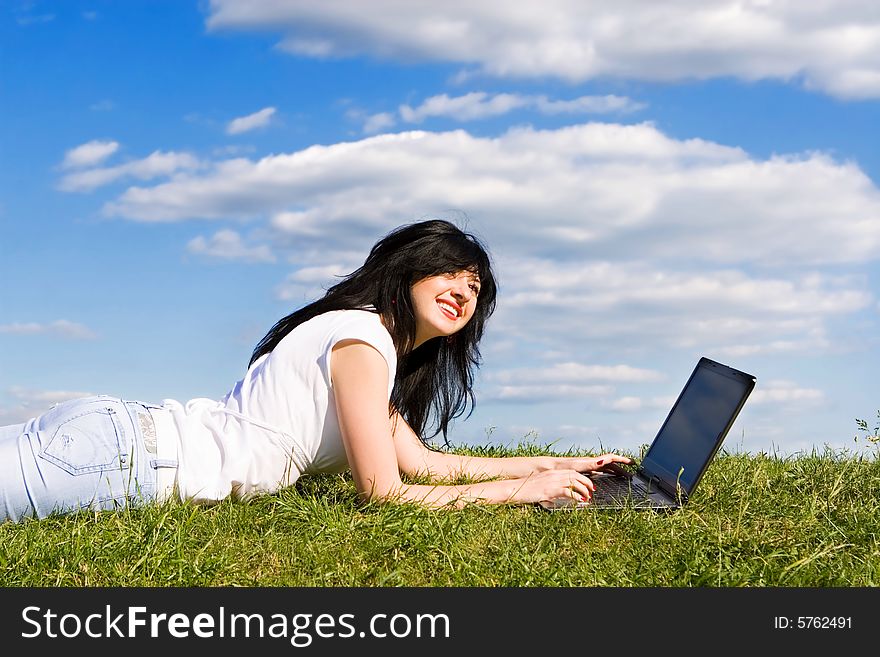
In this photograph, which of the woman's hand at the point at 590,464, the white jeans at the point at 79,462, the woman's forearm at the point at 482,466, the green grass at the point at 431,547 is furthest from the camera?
the woman's forearm at the point at 482,466

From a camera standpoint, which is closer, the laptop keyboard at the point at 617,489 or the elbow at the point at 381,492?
the elbow at the point at 381,492

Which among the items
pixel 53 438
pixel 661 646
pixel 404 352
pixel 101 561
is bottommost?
pixel 661 646

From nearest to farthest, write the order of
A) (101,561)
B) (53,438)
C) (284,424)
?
(101,561) → (53,438) → (284,424)

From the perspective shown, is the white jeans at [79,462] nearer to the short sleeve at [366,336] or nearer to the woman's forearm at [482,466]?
the short sleeve at [366,336]

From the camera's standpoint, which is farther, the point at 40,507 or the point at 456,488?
the point at 456,488

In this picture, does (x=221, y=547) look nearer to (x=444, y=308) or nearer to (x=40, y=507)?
(x=40, y=507)

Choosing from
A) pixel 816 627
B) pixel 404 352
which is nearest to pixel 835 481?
pixel 816 627

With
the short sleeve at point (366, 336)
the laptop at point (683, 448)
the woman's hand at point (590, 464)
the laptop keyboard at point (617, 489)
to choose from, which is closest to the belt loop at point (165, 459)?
the short sleeve at point (366, 336)

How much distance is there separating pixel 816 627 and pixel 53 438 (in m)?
3.95

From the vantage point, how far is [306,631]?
3.96 meters

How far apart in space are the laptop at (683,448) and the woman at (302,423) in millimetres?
389

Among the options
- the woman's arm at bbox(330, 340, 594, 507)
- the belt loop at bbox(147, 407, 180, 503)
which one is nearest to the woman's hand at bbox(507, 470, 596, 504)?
the woman's arm at bbox(330, 340, 594, 507)

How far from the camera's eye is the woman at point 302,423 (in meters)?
5.07

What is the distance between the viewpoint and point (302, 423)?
18.0 feet
